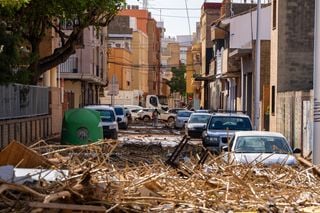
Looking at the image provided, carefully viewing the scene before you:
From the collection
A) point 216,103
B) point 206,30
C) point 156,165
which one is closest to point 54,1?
point 156,165

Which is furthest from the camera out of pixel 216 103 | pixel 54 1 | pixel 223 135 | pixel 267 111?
pixel 216 103

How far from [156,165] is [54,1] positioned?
60.4 feet

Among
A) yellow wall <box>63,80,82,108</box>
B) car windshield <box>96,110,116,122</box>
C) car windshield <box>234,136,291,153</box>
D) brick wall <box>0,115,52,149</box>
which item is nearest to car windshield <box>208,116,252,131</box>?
brick wall <box>0,115,52,149</box>

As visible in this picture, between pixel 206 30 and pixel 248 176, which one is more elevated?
pixel 206 30

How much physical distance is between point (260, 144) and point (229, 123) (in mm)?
9708

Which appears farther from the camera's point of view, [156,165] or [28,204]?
[156,165]

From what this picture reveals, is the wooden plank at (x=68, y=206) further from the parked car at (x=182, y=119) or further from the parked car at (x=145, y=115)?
the parked car at (x=145, y=115)

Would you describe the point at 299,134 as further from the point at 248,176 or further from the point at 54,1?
the point at 248,176

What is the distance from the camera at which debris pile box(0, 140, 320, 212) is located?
303 inches

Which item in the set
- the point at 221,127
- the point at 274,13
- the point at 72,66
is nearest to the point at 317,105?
the point at 221,127

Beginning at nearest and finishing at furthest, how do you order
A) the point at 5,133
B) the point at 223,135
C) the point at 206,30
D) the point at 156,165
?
the point at 156,165
the point at 5,133
the point at 223,135
the point at 206,30

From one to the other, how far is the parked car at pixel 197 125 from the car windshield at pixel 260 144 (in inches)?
739

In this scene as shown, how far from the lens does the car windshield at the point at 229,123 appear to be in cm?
2738

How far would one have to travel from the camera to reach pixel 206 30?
3398 inches
